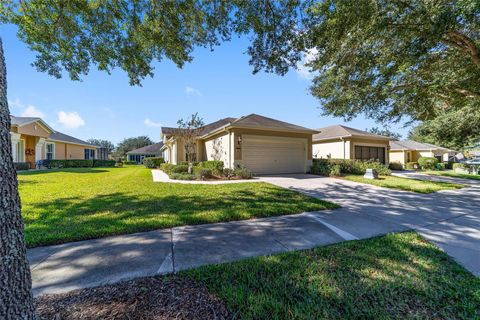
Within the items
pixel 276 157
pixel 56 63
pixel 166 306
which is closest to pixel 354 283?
pixel 166 306

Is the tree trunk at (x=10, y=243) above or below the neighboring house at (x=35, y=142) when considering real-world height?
below

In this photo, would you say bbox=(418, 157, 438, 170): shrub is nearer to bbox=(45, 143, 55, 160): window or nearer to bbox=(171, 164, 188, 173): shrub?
bbox=(171, 164, 188, 173): shrub

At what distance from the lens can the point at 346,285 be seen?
240cm

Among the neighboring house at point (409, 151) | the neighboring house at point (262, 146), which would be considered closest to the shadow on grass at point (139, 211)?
the neighboring house at point (262, 146)

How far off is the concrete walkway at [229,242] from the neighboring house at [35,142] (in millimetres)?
20080

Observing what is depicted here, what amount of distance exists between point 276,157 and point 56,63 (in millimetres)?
11820

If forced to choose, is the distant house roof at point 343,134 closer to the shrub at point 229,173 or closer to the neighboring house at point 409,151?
the neighboring house at point 409,151

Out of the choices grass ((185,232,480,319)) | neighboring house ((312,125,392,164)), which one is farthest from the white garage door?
grass ((185,232,480,319))

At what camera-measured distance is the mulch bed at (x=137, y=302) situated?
1929mm

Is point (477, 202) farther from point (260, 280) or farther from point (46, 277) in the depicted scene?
point (46, 277)

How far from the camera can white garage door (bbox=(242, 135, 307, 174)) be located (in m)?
13.4

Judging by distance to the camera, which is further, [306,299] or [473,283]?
[473,283]

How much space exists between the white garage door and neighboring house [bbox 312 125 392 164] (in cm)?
489

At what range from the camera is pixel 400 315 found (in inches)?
79.2
